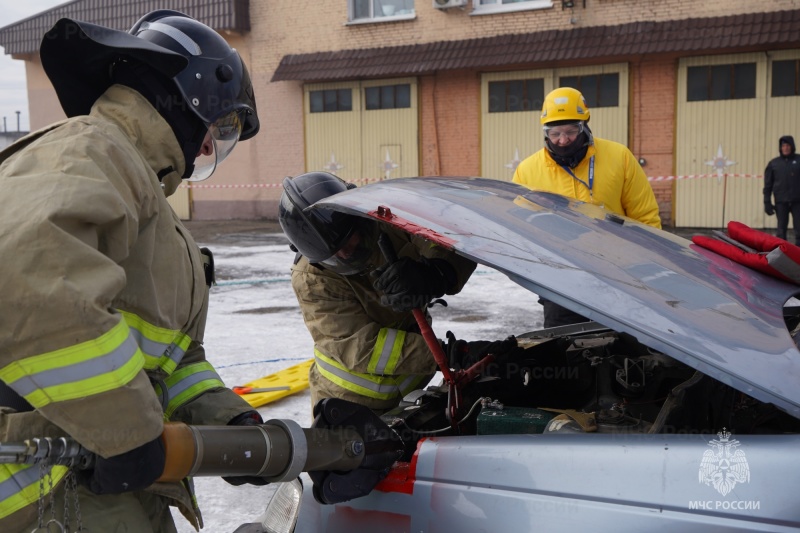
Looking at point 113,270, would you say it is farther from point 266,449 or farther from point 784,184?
point 784,184

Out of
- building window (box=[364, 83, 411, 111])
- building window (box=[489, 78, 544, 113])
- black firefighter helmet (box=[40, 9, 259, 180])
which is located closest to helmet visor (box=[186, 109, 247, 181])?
black firefighter helmet (box=[40, 9, 259, 180])

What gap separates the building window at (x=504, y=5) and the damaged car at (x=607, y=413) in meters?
14.4

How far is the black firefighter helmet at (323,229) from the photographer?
2.92m

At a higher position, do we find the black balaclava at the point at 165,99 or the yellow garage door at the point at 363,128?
the yellow garage door at the point at 363,128

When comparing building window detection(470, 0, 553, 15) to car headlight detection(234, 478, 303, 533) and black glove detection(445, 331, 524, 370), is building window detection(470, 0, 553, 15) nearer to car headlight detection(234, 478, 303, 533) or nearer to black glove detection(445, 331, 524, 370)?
black glove detection(445, 331, 524, 370)

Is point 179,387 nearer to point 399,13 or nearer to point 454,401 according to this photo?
point 454,401

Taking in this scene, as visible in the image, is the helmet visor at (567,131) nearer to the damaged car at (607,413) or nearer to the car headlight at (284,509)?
the damaged car at (607,413)

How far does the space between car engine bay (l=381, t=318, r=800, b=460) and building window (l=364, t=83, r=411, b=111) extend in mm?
15129

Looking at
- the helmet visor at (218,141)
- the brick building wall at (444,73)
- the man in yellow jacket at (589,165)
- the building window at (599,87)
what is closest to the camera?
the helmet visor at (218,141)

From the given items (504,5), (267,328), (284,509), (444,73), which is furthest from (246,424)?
(444,73)

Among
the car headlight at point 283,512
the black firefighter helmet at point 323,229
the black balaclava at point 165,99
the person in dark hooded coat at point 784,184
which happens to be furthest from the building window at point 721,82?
the black balaclava at point 165,99

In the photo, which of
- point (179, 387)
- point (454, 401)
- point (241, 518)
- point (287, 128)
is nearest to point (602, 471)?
point (454, 401)

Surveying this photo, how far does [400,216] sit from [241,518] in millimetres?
2025

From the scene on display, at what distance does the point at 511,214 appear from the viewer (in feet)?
7.53
